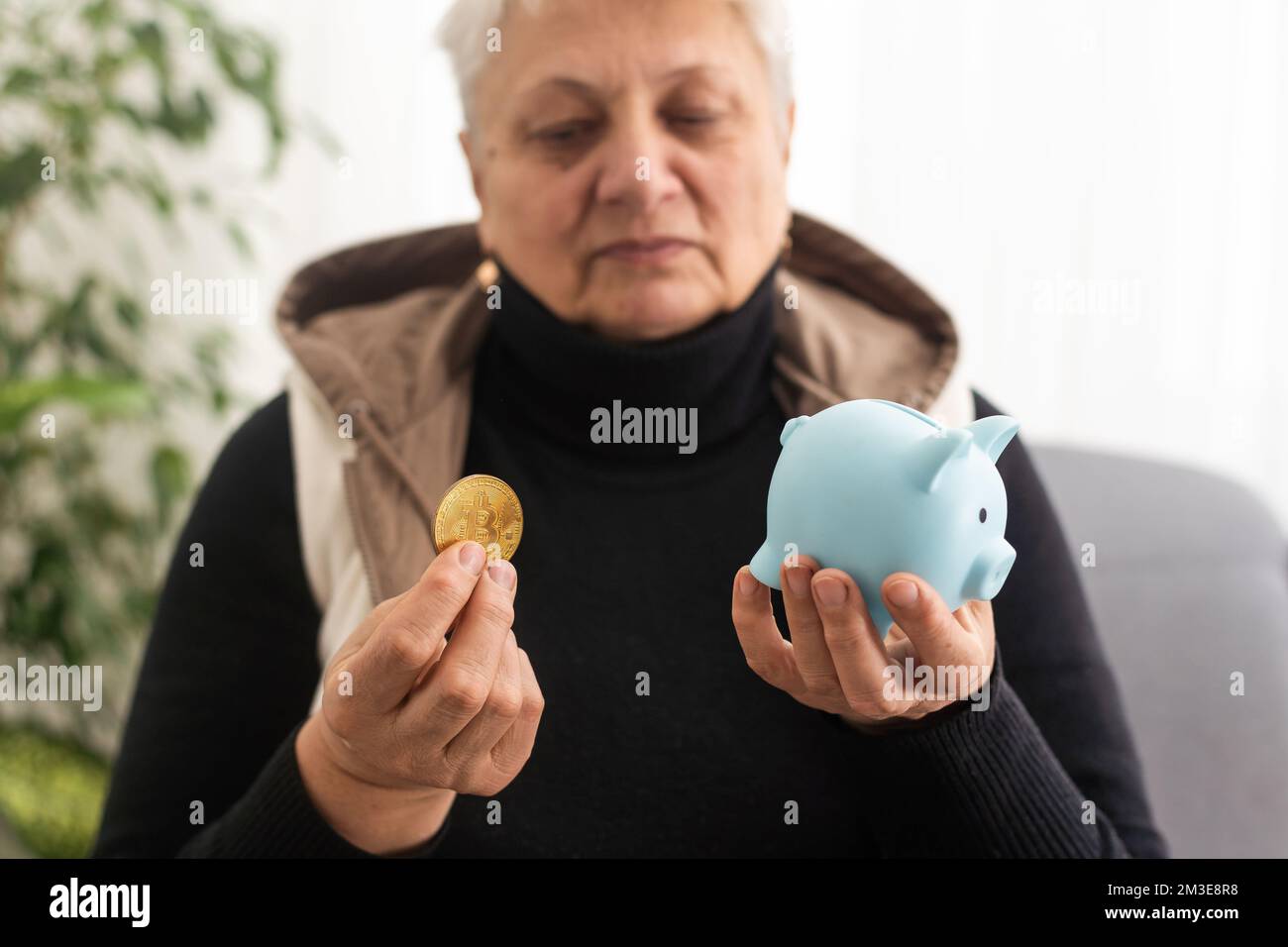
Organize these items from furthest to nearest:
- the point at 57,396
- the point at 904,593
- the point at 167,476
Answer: the point at 167,476 → the point at 57,396 → the point at 904,593

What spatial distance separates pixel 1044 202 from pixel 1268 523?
0.51 m

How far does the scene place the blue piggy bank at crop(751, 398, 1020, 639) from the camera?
409 mm

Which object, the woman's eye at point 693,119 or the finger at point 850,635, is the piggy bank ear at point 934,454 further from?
the woman's eye at point 693,119

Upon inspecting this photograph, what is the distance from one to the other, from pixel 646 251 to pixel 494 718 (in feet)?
0.77

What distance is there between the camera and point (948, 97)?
1.30 metres

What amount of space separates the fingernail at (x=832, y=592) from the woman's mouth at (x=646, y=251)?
0.20m

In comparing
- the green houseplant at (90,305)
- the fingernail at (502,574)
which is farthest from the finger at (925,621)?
the green houseplant at (90,305)

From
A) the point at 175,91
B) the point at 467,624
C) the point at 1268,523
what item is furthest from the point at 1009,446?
the point at 175,91

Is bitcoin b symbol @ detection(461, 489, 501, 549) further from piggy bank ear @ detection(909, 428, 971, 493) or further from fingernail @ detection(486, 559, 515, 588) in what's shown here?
piggy bank ear @ detection(909, 428, 971, 493)

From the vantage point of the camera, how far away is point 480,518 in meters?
0.44

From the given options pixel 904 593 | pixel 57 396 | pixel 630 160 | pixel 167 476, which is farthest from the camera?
pixel 167 476

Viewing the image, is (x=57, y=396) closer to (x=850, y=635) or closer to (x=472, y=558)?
(x=472, y=558)

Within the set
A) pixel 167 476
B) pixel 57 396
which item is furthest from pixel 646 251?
pixel 167 476
